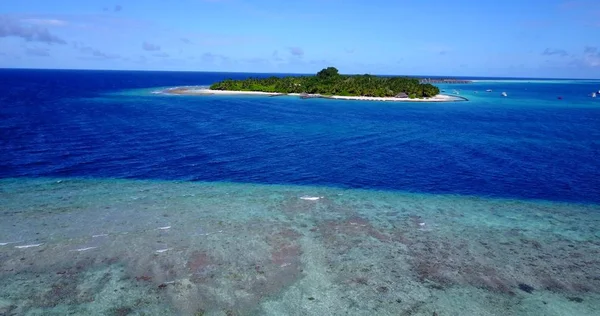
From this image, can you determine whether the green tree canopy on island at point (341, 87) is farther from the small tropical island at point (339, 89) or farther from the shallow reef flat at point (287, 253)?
the shallow reef flat at point (287, 253)

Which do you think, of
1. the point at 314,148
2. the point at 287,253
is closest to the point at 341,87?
the point at 314,148

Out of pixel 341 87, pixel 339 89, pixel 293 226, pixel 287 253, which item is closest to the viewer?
pixel 287 253

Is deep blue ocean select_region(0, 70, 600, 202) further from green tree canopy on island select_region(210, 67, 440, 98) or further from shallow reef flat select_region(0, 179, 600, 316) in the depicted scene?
green tree canopy on island select_region(210, 67, 440, 98)

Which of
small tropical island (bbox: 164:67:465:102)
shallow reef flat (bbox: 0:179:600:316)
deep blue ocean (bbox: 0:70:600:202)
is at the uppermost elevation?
small tropical island (bbox: 164:67:465:102)

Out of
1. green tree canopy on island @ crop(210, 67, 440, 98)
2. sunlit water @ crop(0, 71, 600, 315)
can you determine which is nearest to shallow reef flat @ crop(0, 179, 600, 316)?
sunlit water @ crop(0, 71, 600, 315)

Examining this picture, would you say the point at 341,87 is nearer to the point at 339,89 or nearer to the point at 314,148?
the point at 339,89

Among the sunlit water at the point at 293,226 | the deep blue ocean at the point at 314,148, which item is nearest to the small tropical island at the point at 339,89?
the deep blue ocean at the point at 314,148

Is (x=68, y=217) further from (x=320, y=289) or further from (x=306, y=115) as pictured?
(x=306, y=115)
